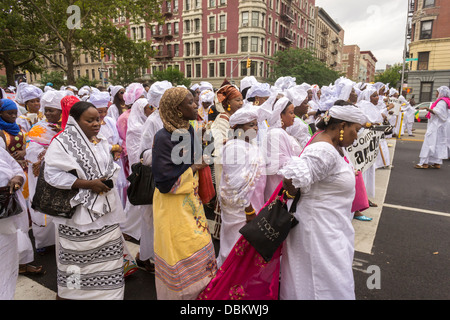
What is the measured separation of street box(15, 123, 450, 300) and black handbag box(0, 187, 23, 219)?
3.64 feet

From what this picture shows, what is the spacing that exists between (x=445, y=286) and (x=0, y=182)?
15.2ft

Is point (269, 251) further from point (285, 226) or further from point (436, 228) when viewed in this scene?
point (436, 228)

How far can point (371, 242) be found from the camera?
445 cm

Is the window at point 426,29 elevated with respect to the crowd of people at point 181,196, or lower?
elevated

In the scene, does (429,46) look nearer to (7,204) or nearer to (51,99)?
(51,99)

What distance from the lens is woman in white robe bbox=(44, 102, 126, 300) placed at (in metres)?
2.64

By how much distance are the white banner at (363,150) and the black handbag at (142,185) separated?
2.99 meters

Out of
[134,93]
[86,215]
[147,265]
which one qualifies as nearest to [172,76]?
[134,93]

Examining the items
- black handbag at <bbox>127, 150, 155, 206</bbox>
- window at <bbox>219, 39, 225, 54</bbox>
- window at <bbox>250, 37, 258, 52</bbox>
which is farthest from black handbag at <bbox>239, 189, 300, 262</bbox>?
window at <bbox>219, 39, 225, 54</bbox>

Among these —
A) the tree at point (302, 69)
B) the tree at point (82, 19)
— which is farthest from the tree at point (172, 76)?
the tree at point (82, 19)

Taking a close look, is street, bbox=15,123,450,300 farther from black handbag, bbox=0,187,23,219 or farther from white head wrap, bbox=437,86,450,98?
white head wrap, bbox=437,86,450,98

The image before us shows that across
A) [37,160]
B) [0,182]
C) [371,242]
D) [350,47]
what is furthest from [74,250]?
[350,47]

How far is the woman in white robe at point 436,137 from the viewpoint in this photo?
895cm

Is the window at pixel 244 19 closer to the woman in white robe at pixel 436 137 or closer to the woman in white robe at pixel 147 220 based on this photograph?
the woman in white robe at pixel 436 137
